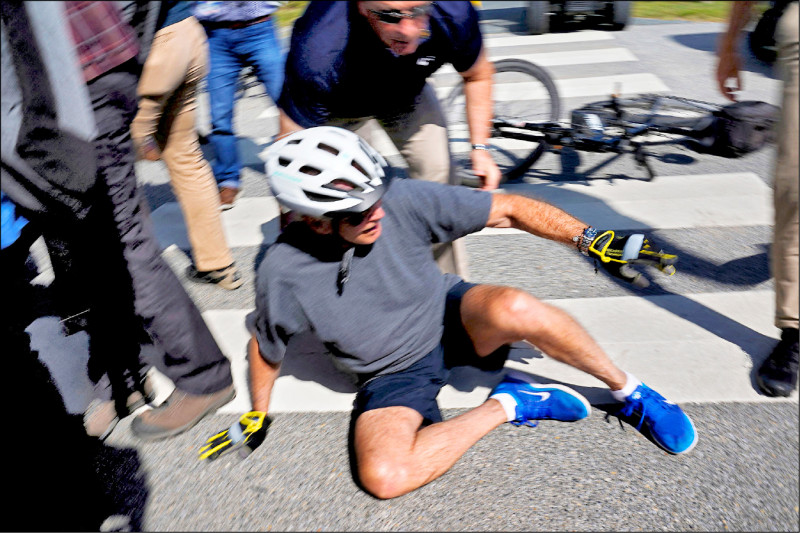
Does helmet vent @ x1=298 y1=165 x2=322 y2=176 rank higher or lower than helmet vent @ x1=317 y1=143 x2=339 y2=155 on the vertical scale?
lower

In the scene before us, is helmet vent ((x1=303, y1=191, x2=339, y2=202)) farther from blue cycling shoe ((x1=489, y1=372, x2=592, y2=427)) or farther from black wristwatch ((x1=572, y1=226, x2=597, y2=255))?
blue cycling shoe ((x1=489, y1=372, x2=592, y2=427))

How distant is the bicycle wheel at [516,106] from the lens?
191 inches

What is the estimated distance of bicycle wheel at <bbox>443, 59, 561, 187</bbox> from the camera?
4.84 meters

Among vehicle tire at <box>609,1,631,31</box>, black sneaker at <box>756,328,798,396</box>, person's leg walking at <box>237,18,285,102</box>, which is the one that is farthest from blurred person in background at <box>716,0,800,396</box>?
vehicle tire at <box>609,1,631,31</box>

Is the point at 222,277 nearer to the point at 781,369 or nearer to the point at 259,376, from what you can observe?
the point at 259,376

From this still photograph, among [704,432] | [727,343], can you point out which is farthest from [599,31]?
[704,432]

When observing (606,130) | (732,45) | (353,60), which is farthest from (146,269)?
(606,130)

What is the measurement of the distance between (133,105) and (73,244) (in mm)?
607

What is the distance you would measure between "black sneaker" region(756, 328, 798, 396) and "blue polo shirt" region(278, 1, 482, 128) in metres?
1.74

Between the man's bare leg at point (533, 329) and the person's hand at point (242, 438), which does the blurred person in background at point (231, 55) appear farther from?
the man's bare leg at point (533, 329)

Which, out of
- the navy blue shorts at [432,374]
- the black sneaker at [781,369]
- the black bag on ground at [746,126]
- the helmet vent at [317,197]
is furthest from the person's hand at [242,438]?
the black bag on ground at [746,126]

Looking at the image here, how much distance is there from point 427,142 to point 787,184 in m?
1.50

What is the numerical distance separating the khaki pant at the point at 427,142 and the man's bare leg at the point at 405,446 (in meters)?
0.95

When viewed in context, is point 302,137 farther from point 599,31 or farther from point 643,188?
point 599,31
